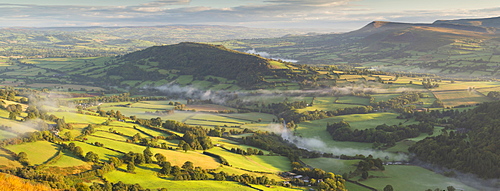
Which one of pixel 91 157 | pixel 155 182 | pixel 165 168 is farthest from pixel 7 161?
pixel 165 168

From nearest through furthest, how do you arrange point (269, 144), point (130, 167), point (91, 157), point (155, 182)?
point (155, 182) < point (91, 157) < point (130, 167) < point (269, 144)

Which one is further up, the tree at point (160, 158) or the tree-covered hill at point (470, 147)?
the tree at point (160, 158)

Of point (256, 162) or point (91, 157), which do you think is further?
point (256, 162)

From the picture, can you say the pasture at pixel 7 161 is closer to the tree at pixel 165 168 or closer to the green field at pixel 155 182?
the green field at pixel 155 182

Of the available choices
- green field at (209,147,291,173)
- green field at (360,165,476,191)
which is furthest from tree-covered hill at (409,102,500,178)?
green field at (209,147,291,173)

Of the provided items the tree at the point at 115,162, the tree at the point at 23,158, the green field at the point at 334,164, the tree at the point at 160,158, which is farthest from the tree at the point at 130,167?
the green field at the point at 334,164

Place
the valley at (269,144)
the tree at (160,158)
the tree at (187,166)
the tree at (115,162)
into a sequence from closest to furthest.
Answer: the valley at (269,144), the tree at (115,162), the tree at (187,166), the tree at (160,158)

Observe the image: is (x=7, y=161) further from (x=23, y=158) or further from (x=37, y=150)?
(x=37, y=150)

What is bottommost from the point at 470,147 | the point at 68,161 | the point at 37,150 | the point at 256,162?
the point at 256,162

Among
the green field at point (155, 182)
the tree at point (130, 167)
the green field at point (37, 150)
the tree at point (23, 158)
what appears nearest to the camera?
the tree at point (23, 158)

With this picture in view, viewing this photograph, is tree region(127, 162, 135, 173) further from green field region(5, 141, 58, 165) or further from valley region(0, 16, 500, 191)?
green field region(5, 141, 58, 165)

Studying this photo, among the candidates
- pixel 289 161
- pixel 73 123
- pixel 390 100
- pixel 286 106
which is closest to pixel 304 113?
pixel 286 106

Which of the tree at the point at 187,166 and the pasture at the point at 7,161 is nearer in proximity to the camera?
the pasture at the point at 7,161
